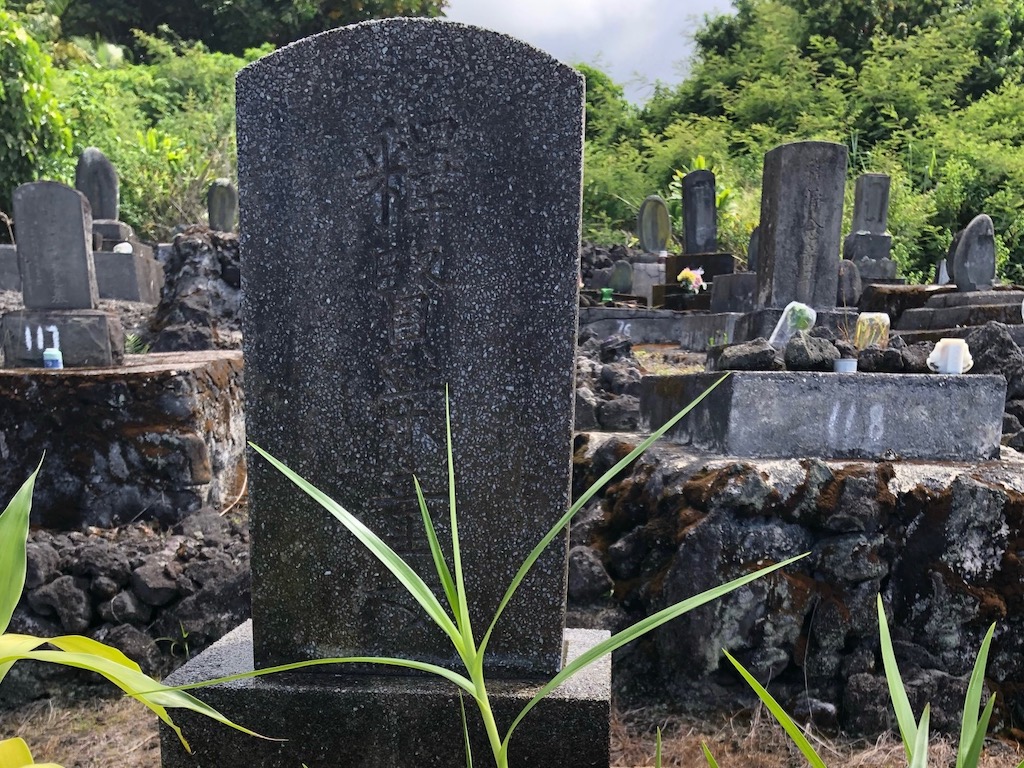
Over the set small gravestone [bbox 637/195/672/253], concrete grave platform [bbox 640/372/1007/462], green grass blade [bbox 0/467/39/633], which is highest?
small gravestone [bbox 637/195/672/253]

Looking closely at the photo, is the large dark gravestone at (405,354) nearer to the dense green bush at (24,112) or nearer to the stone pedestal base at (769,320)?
the stone pedestal base at (769,320)

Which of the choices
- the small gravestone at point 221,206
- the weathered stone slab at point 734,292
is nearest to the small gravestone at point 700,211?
the weathered stone slab at point 734,292

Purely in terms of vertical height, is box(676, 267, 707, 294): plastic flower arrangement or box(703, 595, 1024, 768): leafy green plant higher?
box(676, 267, 707, 294): plastic flower arrangement

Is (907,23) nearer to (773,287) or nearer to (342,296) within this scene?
(773,287)

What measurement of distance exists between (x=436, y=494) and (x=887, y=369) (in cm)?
199

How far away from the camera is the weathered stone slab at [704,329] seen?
7.41 m

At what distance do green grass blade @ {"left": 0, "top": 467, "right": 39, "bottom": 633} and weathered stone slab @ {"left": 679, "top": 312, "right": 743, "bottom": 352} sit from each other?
6472 millimetres

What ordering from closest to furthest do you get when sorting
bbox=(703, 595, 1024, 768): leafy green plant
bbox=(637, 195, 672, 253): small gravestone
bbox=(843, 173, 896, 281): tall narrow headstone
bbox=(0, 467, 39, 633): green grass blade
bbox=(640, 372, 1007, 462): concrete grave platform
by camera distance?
1. bbox=(703, 595, 1024, 768): leafy green plant
2. bbox=(0, 467, 39, 633): green grass blade
3. bbox=(640, 372, 1007, 462): concrete grave platform
4. bbox=(843, 173, 896, 281): tall narrow headstone
5. bbox=(637, 195, 672, 253): small gravestone

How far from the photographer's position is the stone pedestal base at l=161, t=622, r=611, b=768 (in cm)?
173

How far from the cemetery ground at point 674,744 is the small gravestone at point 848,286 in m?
6.86

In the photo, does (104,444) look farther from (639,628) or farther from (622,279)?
(622,279)

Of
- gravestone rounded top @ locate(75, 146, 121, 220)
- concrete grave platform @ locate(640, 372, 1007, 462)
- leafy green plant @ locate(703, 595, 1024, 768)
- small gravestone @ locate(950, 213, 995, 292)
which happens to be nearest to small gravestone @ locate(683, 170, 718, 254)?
small gravestone @ locate(950, 213, 995, 292)

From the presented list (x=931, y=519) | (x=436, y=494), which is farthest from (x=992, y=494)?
(x=436, y=494)

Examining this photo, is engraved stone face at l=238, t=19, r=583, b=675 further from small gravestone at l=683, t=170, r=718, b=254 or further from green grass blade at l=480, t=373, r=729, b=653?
small gravestone at l=683, t=170, r=718, b=254
